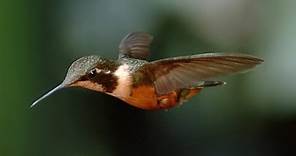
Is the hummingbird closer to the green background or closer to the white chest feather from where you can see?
the white chest feather

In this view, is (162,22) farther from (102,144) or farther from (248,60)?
(248,60)

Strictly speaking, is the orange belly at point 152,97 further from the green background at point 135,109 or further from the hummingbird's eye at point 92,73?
the green background at point 135,109

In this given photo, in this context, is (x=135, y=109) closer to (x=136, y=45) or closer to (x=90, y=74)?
(x=136, y=45)

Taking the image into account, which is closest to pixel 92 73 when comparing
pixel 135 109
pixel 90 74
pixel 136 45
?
pixel 90 74

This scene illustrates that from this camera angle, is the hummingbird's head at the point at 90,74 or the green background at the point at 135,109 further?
the green background at the point at 135,109

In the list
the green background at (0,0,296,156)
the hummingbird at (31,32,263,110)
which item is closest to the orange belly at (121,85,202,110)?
the hummingbird at (31,32,263,110)

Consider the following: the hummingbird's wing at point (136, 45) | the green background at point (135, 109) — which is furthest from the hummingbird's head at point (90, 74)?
the green background at point (135, 109)

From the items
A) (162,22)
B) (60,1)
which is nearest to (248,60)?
(162,22)
